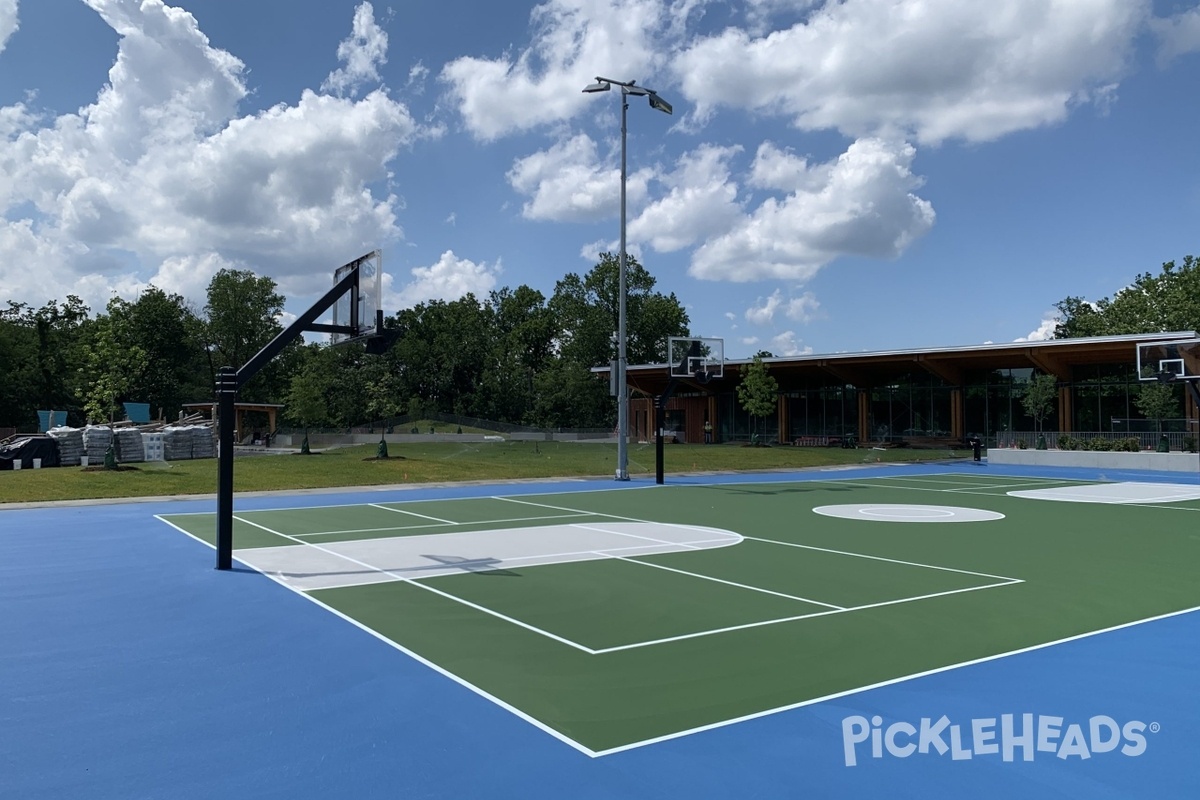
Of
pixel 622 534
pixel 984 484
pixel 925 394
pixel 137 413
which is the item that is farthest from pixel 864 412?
pixel 137 413

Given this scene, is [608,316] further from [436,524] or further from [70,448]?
[436,524]

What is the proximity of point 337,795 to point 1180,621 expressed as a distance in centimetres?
909

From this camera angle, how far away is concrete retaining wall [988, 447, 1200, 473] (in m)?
38.0

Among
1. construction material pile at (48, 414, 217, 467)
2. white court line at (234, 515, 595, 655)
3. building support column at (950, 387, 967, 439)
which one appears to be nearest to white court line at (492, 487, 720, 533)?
white court line at (234, 515, 595, 655)

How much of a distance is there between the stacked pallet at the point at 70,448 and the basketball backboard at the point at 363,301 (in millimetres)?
26488

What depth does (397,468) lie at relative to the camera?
Result: 34781 millimetres

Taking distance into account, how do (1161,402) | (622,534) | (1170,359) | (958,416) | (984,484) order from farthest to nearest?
(958,416) → (1161,402) → (1170,359) → (984,484) → (622,534)

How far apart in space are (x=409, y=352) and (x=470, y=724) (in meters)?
87.0

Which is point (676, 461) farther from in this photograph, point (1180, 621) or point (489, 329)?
point (489, 329)

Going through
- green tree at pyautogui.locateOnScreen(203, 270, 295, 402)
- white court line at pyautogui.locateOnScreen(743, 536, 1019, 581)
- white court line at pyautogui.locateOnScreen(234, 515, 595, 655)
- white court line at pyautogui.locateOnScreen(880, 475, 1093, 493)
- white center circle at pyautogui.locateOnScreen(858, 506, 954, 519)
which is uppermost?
green tree at pyautogui.locateOnScreen(203, 270, 295, 402)

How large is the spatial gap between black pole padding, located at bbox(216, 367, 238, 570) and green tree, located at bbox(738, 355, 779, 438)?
4794 cm

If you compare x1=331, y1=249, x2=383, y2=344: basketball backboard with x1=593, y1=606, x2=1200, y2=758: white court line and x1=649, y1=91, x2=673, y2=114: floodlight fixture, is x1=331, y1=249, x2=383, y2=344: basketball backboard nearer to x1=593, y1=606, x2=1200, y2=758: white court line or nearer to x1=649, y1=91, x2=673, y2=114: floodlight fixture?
x1=593, y1=606, x2=1200, y2=758: white court line

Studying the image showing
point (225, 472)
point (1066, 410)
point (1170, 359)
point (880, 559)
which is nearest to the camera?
point (225, 472)

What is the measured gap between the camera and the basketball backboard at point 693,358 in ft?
103
